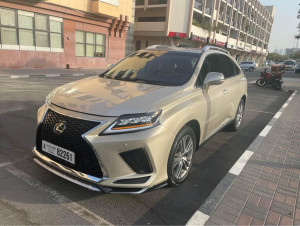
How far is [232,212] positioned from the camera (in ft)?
8.68

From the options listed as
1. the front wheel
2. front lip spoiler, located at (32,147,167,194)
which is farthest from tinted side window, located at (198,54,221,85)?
the front wheel

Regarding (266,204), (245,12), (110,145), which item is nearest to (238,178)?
(266,204)

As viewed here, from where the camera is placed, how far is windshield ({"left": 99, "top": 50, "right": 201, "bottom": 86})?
355 cm

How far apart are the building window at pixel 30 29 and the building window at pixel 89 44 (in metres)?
1.86

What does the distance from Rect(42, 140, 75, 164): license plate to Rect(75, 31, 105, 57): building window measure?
62.7ft

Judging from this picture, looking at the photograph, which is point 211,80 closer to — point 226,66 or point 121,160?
point 226,66

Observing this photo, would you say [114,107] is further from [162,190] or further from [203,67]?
[203,67]

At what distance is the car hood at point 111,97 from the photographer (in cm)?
262

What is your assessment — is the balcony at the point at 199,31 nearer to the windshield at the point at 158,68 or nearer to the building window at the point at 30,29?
the building window at the point at 30,29

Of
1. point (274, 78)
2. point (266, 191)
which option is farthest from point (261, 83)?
point (266, 191)

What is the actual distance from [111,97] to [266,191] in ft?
7.27

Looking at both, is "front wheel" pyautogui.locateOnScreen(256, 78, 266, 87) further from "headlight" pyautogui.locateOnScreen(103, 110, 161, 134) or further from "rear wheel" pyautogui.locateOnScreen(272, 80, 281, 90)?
"headlight" pyautogui.locateOnScreen(103, 110, 161, 134)

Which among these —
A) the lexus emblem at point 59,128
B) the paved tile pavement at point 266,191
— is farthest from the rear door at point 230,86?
the lexus emblem at point 59,128

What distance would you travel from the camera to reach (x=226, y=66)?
4.85 meters
